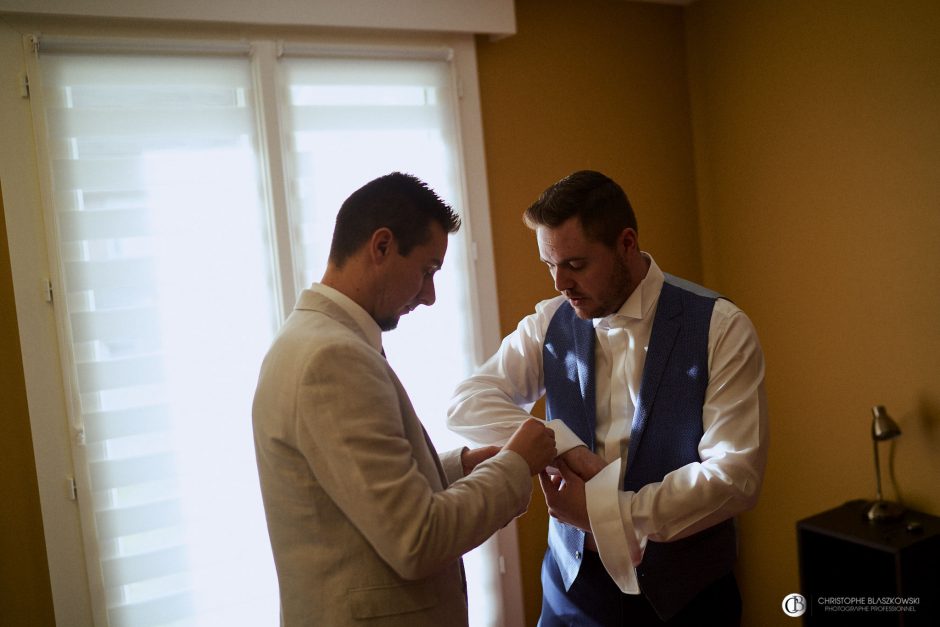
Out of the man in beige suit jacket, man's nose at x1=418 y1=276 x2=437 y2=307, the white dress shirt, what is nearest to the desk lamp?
the white dress shirt

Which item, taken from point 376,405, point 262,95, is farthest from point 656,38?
point 376,405

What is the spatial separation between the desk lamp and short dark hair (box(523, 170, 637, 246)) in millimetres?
1525

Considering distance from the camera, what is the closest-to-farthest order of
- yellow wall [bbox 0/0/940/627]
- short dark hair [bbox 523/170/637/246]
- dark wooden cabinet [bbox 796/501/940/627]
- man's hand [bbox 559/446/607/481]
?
man's hand [bbox 559/446/607/481] → short dark hair [bbox 523/170/637/246] → dark wooden cabinet [bbox 796/501/940/627] → yellow wall [bbox 0/0/940/627]

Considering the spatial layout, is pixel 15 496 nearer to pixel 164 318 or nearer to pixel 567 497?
pixel 164 318

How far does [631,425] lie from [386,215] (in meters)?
0.83

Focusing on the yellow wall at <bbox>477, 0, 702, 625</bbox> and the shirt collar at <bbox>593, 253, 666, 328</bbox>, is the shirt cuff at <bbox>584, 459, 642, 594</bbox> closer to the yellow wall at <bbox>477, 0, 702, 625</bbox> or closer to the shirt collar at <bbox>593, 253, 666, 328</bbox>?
the shirt collar at <bbox>593, 253, 666, 328</bbox>

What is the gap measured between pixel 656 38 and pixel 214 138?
2.08m

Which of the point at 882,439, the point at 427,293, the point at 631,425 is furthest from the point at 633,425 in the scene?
the point at 882,439

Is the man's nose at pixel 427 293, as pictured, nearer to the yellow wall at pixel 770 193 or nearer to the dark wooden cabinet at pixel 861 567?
the yellow wall at pixel 770 193

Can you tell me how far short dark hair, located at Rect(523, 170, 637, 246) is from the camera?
1.93m

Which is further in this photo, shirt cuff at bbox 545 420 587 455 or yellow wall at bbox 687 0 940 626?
yellow wall at bbox 687 0 940 626

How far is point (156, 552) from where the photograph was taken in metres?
2.63

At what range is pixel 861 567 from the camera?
2.96 m

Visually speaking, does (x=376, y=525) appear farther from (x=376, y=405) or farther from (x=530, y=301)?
(x=530, y=301)
